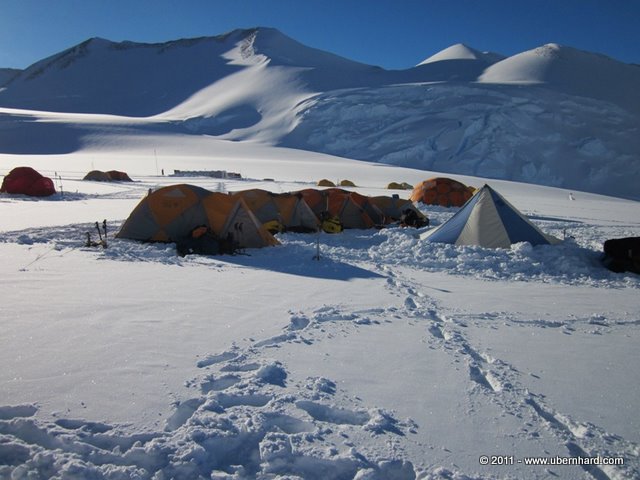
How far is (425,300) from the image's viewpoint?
605 centimetres

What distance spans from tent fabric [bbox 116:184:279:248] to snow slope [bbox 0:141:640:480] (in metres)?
1.24

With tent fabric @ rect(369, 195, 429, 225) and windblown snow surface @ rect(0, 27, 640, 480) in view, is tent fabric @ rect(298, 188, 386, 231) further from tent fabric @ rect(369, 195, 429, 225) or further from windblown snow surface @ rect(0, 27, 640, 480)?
windblown snow surface @ rect(0, 27, 640, 480)

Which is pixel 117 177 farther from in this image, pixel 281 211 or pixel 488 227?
pixel 488 227

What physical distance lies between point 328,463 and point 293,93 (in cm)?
9365

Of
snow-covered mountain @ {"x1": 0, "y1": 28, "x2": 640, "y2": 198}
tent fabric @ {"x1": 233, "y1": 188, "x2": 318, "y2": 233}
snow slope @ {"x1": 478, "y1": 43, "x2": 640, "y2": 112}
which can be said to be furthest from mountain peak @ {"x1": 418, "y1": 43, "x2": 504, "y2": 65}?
tent fabric @ {"x1": 233, "y1": 188, "x2": 318, "y2": 233}

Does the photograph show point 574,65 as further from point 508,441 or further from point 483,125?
point 508,441

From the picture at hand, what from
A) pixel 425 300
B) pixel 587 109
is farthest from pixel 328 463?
pixel 587 109

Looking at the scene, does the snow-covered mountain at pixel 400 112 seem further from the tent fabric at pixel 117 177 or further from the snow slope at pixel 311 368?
the snow slope at pixel 311 368

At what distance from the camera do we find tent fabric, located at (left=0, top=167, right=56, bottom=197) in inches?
778

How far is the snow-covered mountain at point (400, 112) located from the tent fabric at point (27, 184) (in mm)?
46510

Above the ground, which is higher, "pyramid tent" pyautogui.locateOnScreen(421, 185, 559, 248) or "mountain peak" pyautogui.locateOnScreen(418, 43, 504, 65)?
"mountain peak" pyautogui.locateOnScreen(418, 43, 504, 65)

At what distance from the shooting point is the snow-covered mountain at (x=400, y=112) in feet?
190

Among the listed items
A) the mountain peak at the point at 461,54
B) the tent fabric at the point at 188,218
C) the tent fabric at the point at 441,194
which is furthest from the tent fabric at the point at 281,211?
the mountain peak at the point at 461,54

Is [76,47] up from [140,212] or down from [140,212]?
up
